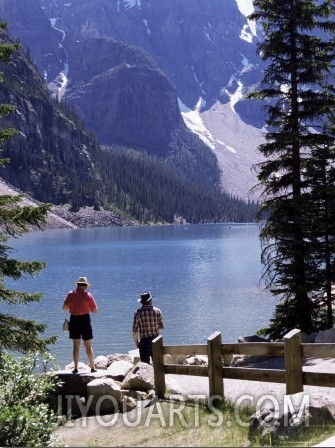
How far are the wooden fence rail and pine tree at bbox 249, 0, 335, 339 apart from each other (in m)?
8.58

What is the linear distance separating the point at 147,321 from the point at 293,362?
239 inches

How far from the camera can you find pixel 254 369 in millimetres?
10641

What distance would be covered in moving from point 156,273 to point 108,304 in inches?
915

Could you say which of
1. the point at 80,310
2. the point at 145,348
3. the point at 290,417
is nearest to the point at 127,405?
the point at 80,310

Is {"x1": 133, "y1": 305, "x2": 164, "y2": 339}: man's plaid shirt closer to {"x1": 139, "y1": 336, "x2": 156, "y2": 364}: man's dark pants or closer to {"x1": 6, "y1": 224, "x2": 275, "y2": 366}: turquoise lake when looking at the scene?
{"x1": 139, "y1": 336, "x2": 156, "y2": 364}: man's dark pants

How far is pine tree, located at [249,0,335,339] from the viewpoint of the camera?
20.4 metres

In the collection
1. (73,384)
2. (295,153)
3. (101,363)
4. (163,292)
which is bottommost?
(163,292)

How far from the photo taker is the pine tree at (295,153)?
66.9ft

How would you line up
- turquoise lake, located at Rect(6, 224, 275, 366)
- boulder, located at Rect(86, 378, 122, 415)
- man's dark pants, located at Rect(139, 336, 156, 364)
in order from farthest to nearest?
turquoise lake, located at Rect(6, 224, 275, 366), man's dark pants, located at Rect(139, 336, 156, 364), boulder, located at Rect(86, 378, 122, 415)

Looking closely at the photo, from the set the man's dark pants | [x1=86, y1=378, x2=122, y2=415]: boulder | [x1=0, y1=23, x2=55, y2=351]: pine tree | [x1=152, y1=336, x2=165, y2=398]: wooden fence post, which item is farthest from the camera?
the man's dark pants

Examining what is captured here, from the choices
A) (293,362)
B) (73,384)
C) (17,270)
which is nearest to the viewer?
(293,362)

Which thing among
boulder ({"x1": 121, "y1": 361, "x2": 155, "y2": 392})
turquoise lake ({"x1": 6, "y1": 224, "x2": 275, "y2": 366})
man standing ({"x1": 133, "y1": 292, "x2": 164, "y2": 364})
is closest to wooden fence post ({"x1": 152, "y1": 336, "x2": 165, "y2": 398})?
boulder ({"x1": 121, "y1": 361, "x2": 155, "y2": 392})

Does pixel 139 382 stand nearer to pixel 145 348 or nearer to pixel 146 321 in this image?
pixel 146 321

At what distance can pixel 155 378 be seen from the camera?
12.7 m
